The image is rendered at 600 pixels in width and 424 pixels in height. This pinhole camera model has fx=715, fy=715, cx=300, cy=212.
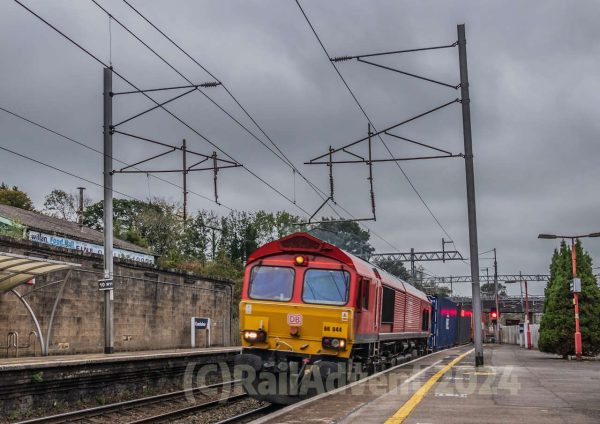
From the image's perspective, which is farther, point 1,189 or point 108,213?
point 1,189

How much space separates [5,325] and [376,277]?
10876mm

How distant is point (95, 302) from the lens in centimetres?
2497

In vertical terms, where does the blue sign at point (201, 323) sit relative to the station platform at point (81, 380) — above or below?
above

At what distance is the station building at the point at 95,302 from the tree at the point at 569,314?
15372 millimetres

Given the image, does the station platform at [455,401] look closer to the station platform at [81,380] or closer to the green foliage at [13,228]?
the station platform at [81,380]

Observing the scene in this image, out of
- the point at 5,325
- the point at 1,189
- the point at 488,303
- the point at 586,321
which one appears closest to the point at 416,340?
the point at 586,321

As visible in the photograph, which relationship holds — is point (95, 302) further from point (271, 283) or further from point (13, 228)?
point (271, 283)

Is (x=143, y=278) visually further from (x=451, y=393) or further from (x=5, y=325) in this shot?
(x=451, y=393)

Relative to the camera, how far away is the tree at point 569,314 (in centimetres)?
2697

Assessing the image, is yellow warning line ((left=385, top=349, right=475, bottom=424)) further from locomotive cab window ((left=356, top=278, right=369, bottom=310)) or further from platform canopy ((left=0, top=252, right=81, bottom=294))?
platform canopy ((left=0, top=252, right=81, bottom=294))

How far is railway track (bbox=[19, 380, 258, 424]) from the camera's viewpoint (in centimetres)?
1437

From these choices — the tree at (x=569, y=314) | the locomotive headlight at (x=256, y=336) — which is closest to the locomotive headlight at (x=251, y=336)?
the locomotive headlight at (x=256, y=336)

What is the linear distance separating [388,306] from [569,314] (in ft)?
37.1

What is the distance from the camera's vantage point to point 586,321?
2694 centimetres
